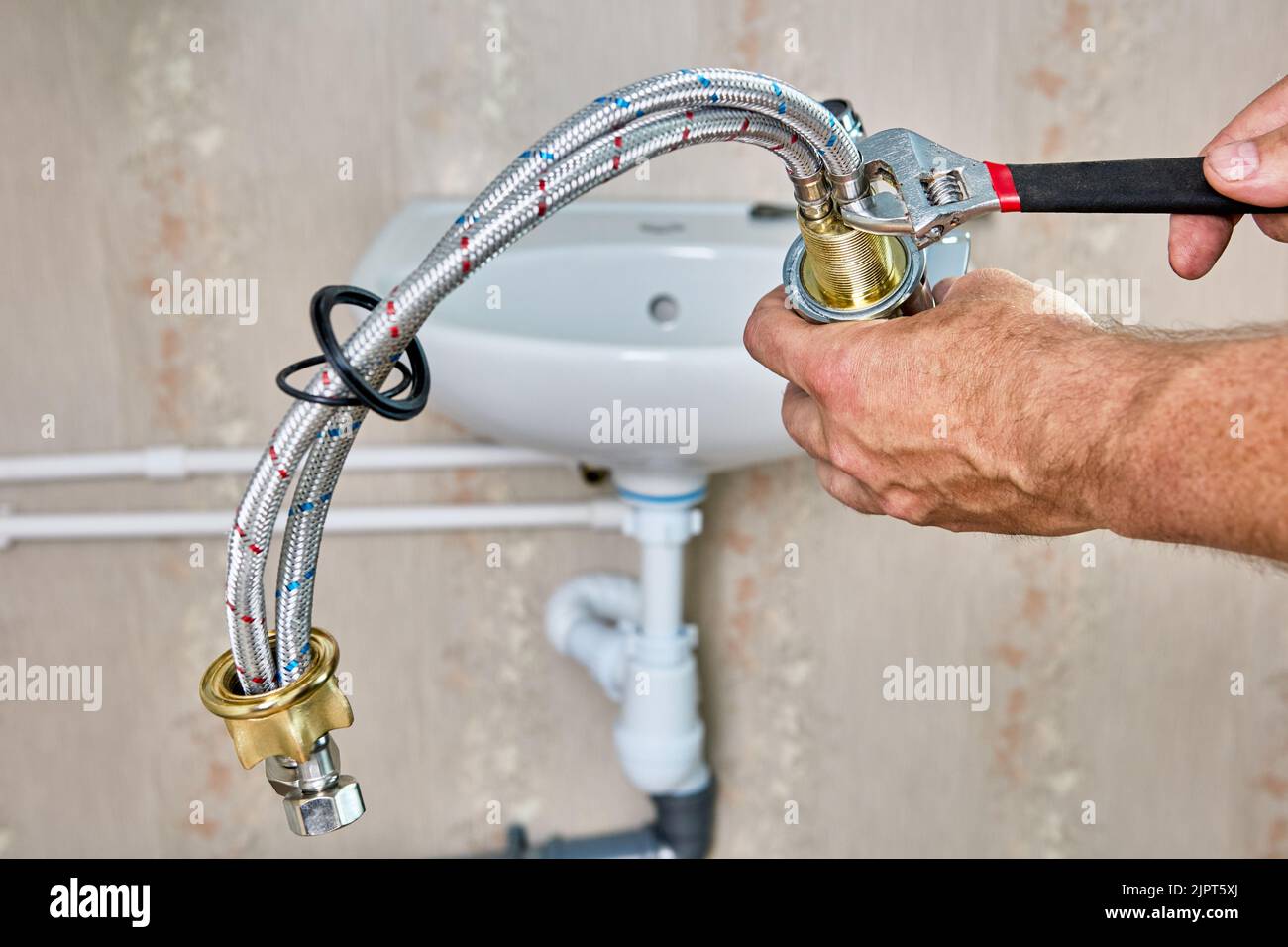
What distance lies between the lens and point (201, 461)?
3.18 feet

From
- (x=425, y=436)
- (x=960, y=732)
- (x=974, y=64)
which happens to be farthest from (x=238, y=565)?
(x=960, y=732)

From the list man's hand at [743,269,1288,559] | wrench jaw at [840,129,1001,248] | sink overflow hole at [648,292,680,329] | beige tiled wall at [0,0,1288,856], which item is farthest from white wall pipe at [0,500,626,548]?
wrench jaw at [840,129,1001,248]

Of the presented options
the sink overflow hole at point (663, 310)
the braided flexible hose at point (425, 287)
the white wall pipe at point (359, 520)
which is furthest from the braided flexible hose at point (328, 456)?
the white wall pipe at point (359, 520)

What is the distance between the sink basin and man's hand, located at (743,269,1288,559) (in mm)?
215

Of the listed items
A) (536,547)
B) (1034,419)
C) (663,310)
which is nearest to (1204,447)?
(1034,419)

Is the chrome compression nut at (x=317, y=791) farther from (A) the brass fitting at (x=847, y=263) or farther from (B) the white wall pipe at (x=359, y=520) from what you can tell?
(B) the white wall pipe at (x=359, y=520)

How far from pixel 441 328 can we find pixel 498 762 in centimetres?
57

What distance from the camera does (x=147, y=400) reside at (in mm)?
977

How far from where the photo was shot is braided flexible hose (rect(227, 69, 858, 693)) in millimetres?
285

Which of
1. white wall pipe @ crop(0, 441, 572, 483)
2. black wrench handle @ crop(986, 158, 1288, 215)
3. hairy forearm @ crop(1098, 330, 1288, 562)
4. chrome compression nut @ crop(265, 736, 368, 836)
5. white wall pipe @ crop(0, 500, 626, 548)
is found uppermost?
black wrench handle @ crop(986, 158, 1288, 215)

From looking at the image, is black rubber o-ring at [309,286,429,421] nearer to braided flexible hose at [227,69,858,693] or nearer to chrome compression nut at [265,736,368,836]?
braided flexible hose at [227,69,858,693]

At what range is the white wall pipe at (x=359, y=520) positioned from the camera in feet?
3.22

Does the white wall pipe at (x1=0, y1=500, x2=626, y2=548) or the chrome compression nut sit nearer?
the chrome compression nut
